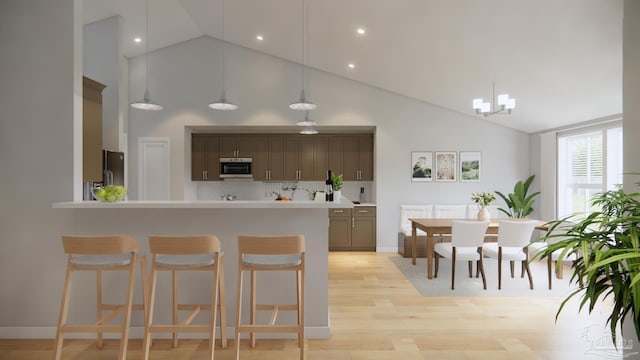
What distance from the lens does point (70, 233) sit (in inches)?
128

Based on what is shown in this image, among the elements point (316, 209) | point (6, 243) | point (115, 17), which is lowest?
point (6, 243)

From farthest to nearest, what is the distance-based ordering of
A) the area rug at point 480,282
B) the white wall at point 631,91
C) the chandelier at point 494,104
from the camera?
the chandelier at point 494,104, the area rug at point 480,282, the white wall at point 631,91

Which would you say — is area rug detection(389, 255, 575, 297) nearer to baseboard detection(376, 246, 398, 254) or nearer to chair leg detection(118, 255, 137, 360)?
baseboard detection(376, 246, 398, 254)

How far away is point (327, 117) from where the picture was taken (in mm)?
6996

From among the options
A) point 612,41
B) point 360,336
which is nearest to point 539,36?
point 612,41

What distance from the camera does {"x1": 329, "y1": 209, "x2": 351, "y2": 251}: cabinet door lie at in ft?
23.7

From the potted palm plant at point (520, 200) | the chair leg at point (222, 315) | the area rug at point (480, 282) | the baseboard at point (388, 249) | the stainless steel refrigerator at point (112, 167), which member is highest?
the stainless steel refrigerator at point (112, 167)

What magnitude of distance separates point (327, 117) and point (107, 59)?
3.62 metres

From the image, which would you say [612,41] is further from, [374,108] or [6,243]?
[6,243]

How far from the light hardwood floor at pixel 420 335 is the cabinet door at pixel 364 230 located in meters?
2.64

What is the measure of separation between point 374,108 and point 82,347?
5.65 meters

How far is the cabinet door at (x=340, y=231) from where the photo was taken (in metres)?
7.21

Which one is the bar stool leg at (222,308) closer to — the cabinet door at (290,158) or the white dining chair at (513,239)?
the white dining chair at (513,239)

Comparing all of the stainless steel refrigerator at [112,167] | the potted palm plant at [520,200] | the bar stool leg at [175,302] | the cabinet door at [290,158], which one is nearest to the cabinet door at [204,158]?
the cabinet door at [290,158]
